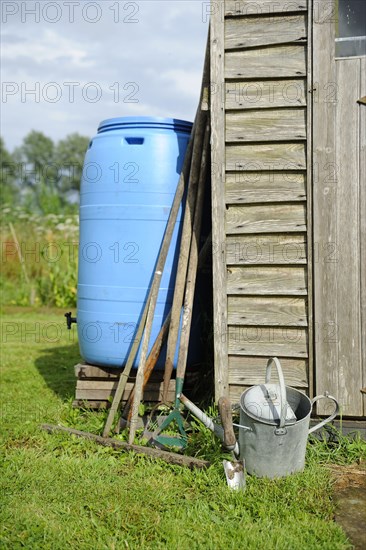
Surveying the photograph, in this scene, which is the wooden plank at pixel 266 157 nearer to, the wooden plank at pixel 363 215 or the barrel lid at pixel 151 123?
the wooden plank at pixel 363 215

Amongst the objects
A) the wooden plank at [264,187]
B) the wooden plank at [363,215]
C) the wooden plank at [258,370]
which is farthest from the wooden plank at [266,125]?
the wooden plank at [258,370]

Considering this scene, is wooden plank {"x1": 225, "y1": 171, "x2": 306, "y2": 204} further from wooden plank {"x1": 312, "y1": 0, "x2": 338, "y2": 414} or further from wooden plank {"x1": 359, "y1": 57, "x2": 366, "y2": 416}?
wooden plank {"x1": 359, "y1": 57, "x2": 366, "y2": 416}

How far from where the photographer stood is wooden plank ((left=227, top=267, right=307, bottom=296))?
3.48m

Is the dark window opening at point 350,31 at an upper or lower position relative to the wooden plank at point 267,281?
upper

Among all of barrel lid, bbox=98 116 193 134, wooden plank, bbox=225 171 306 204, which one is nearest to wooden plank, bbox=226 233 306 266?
wooden plank, bbox=225 171 306 204

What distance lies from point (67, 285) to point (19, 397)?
16.2 feet

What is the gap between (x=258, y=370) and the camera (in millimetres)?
3557

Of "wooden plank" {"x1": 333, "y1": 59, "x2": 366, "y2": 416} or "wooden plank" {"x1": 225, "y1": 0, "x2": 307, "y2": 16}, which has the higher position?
"wooden plank" {"x1": 225, "y1": 0, "x2": 307, "y2": 16}

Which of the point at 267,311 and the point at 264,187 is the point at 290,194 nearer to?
the point at 264,187

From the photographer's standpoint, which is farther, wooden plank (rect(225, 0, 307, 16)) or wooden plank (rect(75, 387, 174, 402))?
wooden plank (rect(75, 387, 174, 402))

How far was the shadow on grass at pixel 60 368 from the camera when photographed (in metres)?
4.97

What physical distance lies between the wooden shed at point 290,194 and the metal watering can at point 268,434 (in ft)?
1.63

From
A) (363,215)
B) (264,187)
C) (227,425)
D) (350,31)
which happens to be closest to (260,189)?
(264,187)

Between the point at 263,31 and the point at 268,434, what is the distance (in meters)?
2.28
